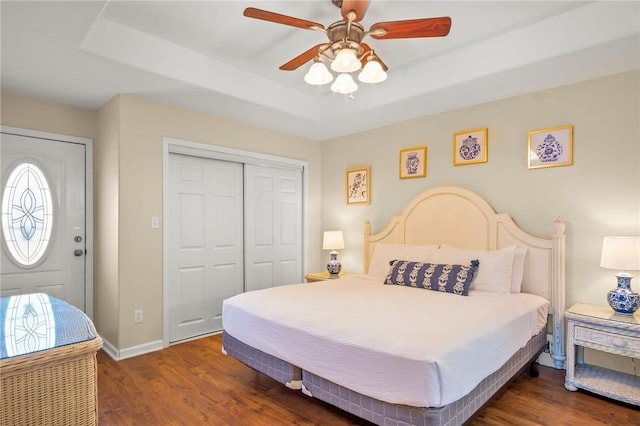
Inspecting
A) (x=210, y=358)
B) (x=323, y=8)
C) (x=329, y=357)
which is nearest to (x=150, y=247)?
(x=210, y=358)

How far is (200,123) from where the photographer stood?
3850 mm

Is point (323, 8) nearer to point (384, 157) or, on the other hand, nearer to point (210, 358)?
point (384, 157)

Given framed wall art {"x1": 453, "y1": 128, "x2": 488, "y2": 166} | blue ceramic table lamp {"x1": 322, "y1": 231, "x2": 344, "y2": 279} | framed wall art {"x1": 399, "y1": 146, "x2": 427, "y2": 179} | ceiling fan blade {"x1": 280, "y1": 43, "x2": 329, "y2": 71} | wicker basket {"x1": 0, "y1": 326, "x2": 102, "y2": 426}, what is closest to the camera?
wicker basket {"x1": 0, "y1": 326, "x2": 102, "y2": 426}

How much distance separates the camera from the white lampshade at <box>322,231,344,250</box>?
452 centimetres

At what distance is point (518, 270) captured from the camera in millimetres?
3057

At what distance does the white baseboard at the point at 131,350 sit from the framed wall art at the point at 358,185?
2740 millimetres

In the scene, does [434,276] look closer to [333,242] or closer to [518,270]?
[518,270]

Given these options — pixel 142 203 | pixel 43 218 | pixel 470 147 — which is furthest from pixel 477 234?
pixel 43 218

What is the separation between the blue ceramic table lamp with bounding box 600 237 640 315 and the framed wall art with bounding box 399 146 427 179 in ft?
5.95

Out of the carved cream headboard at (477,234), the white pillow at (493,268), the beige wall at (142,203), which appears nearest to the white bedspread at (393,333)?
the white pillow at (493,268)

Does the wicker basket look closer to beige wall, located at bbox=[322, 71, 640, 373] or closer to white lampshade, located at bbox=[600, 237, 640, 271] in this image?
white lampshade, located at bbox=[600, 237, 640, 271]

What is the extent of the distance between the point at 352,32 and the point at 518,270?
2359 millimetres

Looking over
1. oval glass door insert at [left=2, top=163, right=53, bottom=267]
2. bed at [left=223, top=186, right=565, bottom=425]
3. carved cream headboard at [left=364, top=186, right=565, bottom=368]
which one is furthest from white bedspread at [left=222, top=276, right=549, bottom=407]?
oval glass door insert at [left=2, top=163, right=53, bottom=267]

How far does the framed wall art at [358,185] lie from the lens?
4523 mm
